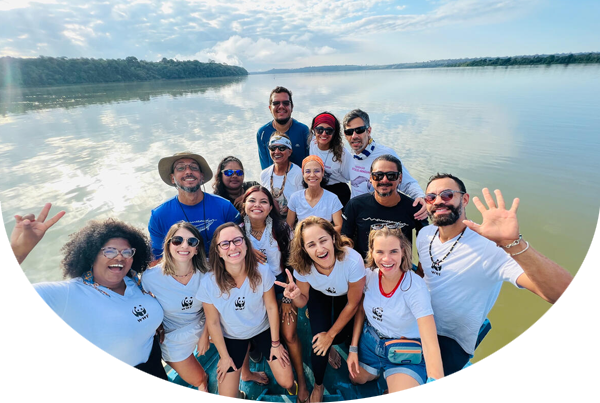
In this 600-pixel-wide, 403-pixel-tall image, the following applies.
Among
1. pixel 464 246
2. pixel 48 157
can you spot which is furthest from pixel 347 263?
pixel 48 157

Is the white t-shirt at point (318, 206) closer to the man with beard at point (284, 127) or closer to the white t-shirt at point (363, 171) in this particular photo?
the white t-shirt at point (363, 171)

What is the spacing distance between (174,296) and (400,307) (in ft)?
7.11

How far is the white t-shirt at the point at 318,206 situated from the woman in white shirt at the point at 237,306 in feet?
A: 3.33

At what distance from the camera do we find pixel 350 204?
302 cm

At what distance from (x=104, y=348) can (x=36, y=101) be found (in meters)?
30.1

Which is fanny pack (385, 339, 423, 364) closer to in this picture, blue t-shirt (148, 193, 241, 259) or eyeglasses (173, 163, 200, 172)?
blue t-shirt (148, 193, 241, 259)

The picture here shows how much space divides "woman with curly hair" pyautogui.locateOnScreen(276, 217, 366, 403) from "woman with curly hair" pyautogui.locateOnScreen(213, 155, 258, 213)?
1622mm

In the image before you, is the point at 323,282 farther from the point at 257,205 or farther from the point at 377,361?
the point at 257,205

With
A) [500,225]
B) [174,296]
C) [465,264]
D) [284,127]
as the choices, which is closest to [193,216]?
[174,296]

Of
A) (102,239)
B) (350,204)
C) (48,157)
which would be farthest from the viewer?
(48,157)

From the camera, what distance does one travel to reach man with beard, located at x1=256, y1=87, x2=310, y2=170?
433 cm

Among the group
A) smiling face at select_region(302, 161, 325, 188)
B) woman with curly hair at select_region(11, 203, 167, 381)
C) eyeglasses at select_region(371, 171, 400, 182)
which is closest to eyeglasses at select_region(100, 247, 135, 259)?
woman with curly hair at select_region(11, 203, 167, 381)

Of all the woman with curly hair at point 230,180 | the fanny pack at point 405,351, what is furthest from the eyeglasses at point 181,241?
the fanny pack at point 405,351

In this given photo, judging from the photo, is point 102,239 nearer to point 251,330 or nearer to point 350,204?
point 251,330
